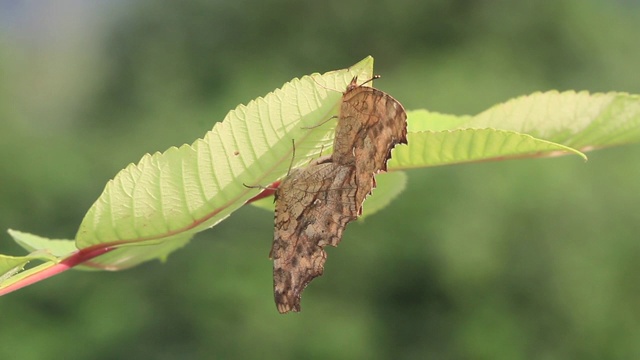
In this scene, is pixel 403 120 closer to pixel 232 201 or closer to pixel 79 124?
pixel 232 201

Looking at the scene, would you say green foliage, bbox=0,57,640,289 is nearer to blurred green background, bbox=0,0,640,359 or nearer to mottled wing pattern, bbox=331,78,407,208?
mottled wing pattern, bbox=331,78,407,208

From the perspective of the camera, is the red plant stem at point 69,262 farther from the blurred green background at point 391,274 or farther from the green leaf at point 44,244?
the blurred green background at point 391,274

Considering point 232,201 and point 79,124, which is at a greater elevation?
point 79,124

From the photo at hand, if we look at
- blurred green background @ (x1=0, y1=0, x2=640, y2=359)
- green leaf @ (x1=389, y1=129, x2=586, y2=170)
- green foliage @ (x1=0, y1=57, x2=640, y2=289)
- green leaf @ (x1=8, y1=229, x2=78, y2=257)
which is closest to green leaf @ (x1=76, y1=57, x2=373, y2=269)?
green foliage @ (x1=0, y1=57, x2=640, y2=289)

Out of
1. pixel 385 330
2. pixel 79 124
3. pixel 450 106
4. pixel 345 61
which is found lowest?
pixel 385 330

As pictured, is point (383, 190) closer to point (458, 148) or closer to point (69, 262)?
point (458, 148)

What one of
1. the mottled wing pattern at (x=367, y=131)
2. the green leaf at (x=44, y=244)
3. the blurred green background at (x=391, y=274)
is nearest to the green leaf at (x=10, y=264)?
the green leaf at (x=44, y=244)

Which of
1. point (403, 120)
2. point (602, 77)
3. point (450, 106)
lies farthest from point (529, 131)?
point (602, 77)

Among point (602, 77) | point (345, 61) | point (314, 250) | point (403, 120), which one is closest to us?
point (403, 120)

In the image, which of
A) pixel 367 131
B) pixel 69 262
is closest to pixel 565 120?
pixel 367 131
